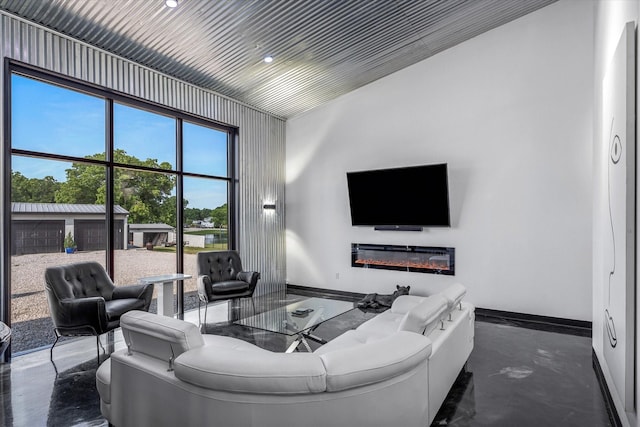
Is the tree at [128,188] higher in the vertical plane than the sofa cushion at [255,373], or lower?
higher

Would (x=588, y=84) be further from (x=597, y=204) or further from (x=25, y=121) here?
(x=25, y=121)

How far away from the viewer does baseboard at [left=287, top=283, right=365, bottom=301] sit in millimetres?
6773

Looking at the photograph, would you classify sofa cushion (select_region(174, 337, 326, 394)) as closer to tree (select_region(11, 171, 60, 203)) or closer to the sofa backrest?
the sofa backrest

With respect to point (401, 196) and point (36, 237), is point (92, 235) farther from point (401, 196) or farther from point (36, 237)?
point (401, 196)

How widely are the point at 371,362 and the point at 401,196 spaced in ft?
14.8

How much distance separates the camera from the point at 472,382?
3.22 metres

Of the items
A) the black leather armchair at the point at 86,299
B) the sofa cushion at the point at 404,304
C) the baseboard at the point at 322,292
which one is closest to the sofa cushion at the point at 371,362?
the sofa cushion at the point at 404,304

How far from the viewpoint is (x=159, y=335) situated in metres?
2.09

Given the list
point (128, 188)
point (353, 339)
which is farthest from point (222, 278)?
point (353, 339)

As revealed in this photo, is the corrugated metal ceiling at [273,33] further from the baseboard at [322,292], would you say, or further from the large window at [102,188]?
the baseboard at [322,292]

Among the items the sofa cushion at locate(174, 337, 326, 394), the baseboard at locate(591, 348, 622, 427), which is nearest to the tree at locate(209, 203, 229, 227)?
the sofa cushion at locate(174, 337, 326, 394)

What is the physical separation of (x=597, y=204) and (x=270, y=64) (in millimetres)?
4475

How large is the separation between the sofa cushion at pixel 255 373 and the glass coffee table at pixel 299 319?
60.2 inches

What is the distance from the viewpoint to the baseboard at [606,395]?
8.53 feet
